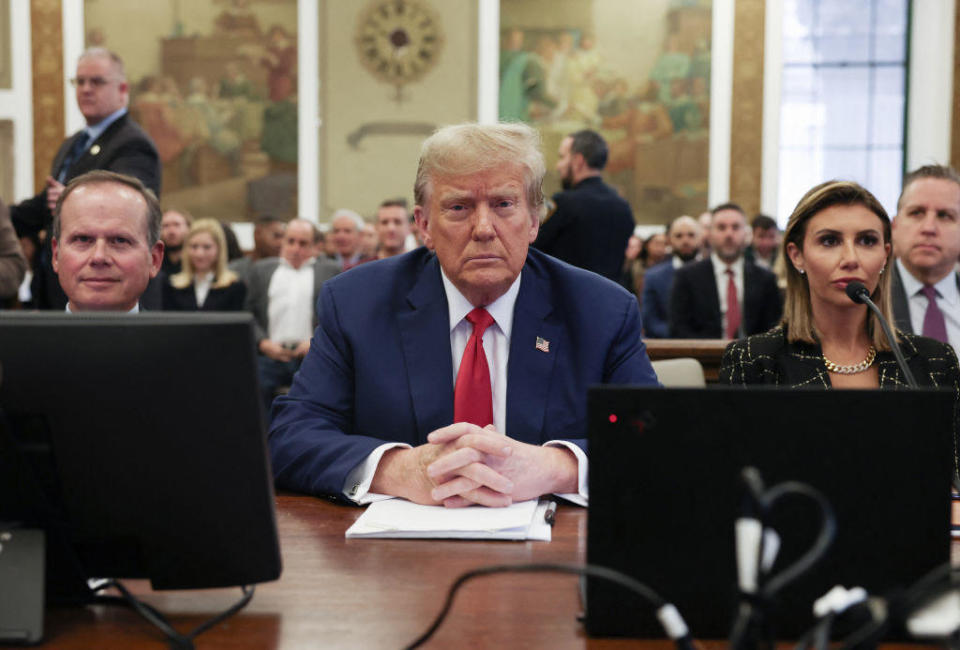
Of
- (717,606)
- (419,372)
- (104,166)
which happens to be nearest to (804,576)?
(717,606)

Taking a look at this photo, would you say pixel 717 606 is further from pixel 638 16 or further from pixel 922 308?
pixel 638 16

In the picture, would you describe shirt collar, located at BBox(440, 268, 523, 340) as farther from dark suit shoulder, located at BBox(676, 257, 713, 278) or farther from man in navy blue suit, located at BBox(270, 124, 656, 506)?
dark suit shoulder, located at BBox(676, 257, 713, 278)

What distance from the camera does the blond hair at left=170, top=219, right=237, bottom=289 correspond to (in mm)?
7324

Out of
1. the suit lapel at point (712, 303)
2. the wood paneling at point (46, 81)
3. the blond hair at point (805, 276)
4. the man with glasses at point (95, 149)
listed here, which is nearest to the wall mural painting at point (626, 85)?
the wood paneling at point (46, 81)

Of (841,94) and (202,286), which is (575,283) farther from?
(841,94)

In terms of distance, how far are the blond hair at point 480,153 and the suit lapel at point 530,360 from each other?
217 millimetres

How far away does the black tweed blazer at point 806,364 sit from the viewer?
2.71m

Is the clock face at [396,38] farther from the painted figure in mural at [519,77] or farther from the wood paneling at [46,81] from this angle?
the wood paneling at [46,81]

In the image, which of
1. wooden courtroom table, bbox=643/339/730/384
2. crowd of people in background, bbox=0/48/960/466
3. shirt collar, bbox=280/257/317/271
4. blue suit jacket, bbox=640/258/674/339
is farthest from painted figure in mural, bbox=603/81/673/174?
wooden courtroom table, bbox=643/339/730/384

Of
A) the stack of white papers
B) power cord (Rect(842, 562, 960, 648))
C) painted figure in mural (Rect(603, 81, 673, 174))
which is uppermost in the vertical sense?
painted figure in mural (Rect(603, 81, 673, 174))

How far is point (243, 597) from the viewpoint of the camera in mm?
1373

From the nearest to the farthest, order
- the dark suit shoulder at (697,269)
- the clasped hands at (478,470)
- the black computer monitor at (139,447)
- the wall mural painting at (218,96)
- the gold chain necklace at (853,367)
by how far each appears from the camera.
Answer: the black computer monitor at (139,447), the clasped hands at (478,470), the gold chain necklace at (853,367), the dark suit shoulder at (697,269), the wall mural painting at (218,96)

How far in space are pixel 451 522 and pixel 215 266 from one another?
600 centimetres

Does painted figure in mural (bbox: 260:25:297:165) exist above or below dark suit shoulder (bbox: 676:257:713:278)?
above
